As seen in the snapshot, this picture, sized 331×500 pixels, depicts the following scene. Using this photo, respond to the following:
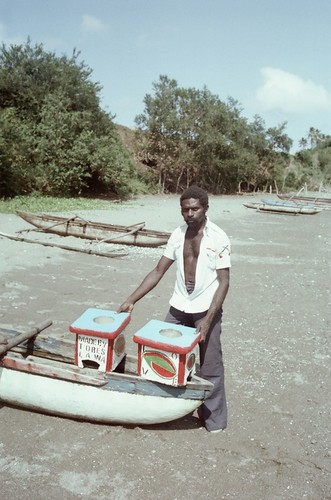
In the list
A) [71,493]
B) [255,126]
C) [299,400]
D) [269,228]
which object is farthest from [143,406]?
[255,126]

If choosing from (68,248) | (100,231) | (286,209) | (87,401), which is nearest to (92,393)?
(87,401)

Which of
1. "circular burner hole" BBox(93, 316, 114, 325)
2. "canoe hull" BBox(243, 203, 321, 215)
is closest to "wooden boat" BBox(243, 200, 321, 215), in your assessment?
"canoe hull" BBox(243, 203, 321, 215)

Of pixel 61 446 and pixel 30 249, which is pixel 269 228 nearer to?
pixel 30 249

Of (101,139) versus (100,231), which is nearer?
(100,231)

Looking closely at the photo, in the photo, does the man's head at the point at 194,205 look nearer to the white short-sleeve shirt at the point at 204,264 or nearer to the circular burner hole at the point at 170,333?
the white short-sleeve shirt at the point at 204,264

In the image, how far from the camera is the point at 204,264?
3861 millimetres

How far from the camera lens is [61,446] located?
3908 millimetres

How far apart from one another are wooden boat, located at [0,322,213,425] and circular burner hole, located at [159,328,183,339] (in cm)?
43

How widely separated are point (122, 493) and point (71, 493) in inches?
15.2

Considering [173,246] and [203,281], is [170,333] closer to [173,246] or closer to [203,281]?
[203,281]

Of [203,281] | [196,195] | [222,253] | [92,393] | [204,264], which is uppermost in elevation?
[196,195]

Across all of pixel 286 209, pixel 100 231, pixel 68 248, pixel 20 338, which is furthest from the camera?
pixel 286 209

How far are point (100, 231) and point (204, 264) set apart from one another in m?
Answer: 10.7

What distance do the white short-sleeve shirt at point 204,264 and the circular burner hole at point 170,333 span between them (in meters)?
0.23
